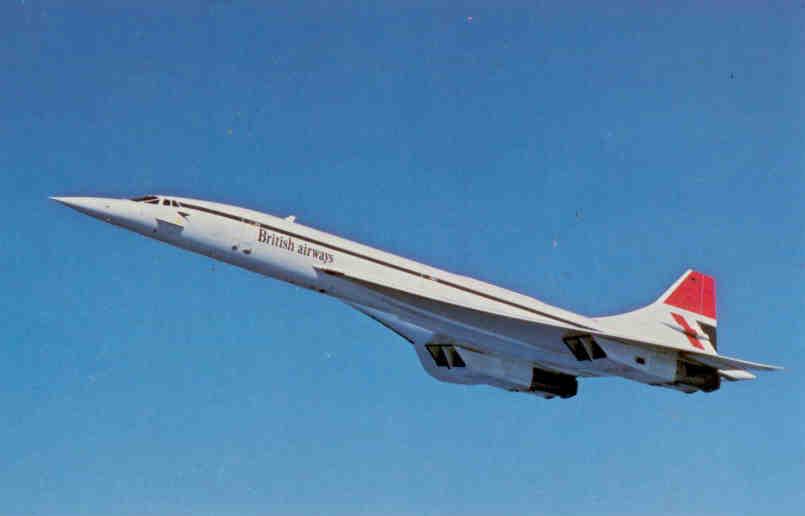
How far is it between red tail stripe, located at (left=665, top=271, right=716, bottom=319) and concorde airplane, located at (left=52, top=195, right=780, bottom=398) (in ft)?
2.07

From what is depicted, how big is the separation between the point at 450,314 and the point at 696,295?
7.28m

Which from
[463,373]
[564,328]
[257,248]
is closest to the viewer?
[257,248]

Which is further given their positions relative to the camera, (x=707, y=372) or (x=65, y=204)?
(x=707, y=372)

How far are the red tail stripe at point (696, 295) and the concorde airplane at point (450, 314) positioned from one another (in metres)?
0.63

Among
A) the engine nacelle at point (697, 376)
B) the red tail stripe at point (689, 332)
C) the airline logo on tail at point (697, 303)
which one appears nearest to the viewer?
the engine nacelle at point (697, 376)

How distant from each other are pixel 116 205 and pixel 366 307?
541cm

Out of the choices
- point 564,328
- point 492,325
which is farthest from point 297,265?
point 564,328

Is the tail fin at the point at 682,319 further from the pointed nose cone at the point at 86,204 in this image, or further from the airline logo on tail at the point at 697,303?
the pointed nose cone at the point at 86,204

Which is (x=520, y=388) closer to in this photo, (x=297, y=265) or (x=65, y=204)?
(x=297, y=265)

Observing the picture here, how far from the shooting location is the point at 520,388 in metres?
24.3

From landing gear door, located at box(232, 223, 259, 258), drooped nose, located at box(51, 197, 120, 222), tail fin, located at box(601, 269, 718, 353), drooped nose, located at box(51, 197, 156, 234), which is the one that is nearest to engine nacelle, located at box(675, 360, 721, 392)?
→ tail fin, located at box(601, 269, 718, 353)

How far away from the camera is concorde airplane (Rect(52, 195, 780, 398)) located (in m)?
20.7

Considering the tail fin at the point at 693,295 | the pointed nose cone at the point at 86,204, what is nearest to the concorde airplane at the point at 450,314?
the pointed nose cone at the point at 86,204

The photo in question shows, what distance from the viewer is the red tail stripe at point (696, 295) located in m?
25.5
